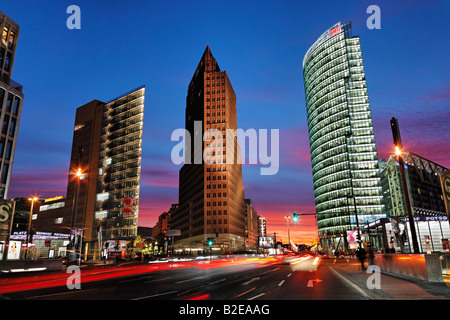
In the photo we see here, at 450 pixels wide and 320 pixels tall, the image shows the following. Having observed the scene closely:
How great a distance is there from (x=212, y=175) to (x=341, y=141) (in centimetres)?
6034

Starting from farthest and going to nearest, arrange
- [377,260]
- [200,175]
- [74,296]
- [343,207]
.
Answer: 1. [200,175]
2. [343,207]
3. [377,260]
4. [74,296]

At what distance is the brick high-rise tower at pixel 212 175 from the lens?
129 metres

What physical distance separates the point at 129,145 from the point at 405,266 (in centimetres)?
10606

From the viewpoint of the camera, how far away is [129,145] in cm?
11238

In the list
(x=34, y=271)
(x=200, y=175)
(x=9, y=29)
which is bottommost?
(x=34, y=271)

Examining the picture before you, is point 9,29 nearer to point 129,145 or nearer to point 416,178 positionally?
point 129,145

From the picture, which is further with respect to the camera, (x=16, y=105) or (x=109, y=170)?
(x=109, y=170)

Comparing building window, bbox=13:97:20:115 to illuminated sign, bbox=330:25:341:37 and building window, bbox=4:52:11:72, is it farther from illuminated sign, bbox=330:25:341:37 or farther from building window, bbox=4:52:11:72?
illuminated sign, bbox=330:25:341:37

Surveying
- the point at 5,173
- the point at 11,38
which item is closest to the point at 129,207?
the point at 5,173

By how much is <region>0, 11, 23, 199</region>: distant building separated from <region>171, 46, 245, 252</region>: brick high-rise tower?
85538mm

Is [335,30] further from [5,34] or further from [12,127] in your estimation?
[12,127]

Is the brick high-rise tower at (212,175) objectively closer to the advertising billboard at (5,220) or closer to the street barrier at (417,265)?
the advertising billboard at (5,220)

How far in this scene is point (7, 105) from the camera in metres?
51.4
